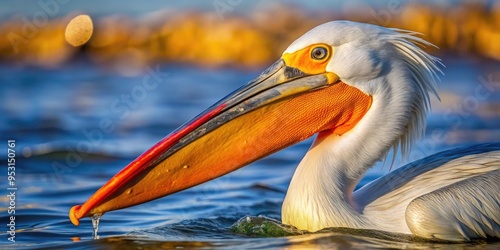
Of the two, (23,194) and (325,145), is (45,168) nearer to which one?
(23,194)

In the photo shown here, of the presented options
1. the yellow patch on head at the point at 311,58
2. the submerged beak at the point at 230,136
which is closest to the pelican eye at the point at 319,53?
the yellow patch on head at the point at 311,58

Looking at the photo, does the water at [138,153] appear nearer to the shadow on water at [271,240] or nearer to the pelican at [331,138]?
the shadow on water at [271,240]

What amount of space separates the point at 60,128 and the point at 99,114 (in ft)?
5.16

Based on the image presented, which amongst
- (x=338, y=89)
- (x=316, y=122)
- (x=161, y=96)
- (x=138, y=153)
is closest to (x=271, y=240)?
(x=316, y=122)

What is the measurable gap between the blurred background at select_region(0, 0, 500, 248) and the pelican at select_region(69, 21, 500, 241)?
36cm

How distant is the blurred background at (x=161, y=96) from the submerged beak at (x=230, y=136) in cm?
37

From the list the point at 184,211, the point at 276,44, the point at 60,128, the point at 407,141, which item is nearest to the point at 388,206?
the point at 407,141

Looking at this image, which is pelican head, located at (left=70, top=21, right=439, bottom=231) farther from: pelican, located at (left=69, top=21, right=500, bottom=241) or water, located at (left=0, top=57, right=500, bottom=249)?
water, located at (left=0, top=57, right=500, bottom=249)

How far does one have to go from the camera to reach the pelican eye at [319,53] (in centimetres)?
568

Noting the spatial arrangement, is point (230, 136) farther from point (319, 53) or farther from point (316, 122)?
point (319, 53)

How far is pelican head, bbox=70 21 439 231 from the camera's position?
5.60 metres

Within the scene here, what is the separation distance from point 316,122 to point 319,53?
17.2 inches

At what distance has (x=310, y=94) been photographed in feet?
18.9

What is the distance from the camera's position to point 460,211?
5504mm
